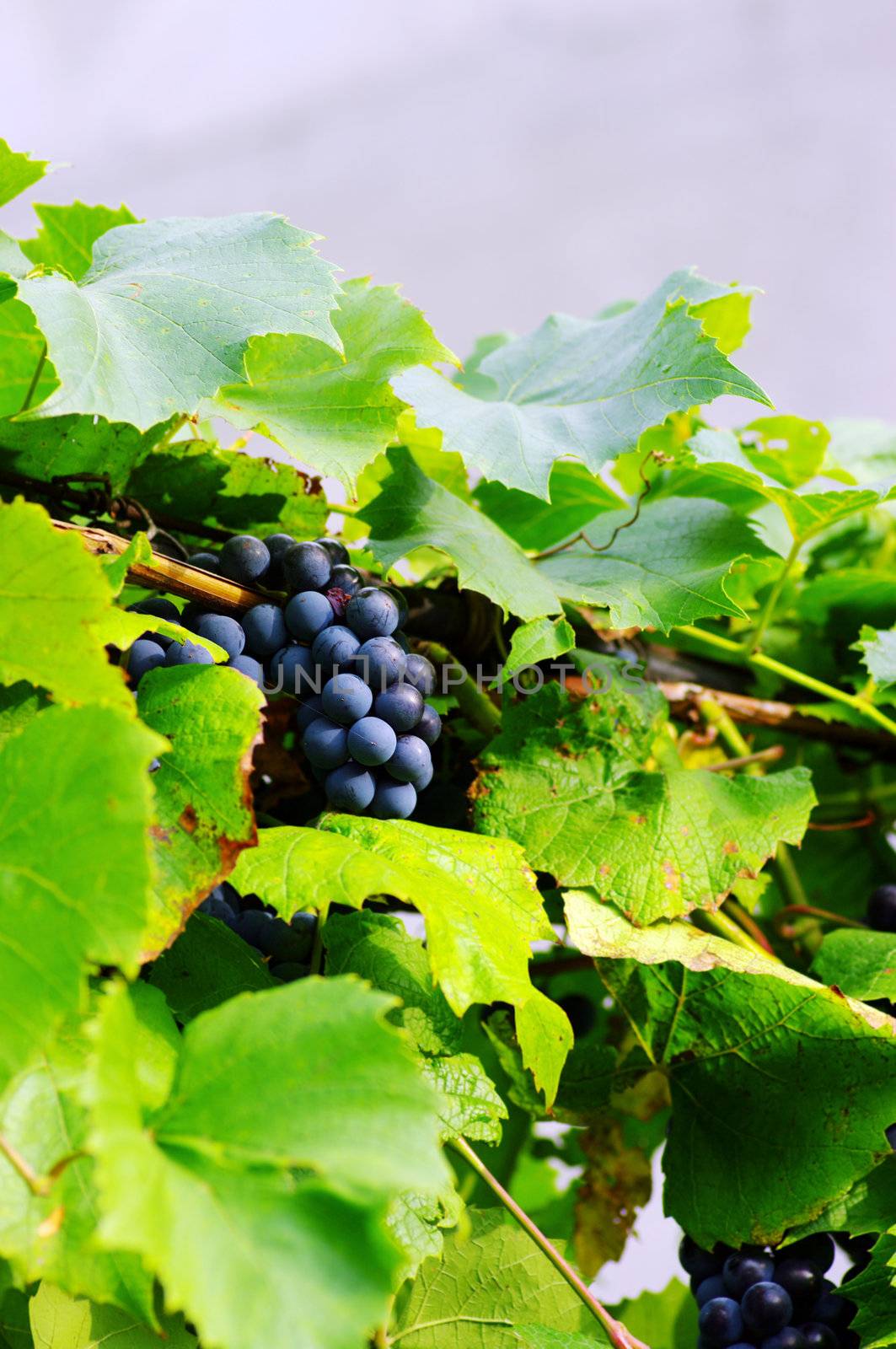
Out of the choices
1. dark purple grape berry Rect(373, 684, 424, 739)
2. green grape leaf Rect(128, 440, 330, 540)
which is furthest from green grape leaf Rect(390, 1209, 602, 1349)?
green grape leaf Rect(128, 440, 330, 540)

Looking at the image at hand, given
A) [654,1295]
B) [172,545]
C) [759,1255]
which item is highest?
[172,545]

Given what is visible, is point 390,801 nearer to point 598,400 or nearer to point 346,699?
point 346,699

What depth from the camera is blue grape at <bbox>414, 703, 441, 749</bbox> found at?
47cm

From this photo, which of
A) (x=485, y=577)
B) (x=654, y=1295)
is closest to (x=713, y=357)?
(x=485, y=577)

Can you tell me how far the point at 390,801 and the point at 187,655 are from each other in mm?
99

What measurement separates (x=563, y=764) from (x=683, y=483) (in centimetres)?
23

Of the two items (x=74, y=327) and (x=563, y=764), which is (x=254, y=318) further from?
(x=563, y=764)

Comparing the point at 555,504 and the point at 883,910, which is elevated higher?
the point at 555,504

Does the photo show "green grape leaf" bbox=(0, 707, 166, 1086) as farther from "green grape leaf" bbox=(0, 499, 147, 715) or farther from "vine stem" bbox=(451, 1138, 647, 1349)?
"vine stem" bbox=(451, 1138, 647, 1349)

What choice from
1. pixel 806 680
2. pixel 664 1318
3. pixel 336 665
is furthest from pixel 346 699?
pixel 664 1318

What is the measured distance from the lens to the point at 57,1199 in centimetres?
28

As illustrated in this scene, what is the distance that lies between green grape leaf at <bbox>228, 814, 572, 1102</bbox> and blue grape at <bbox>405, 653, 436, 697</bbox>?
6 cm

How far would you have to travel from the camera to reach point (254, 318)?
0.43 meters

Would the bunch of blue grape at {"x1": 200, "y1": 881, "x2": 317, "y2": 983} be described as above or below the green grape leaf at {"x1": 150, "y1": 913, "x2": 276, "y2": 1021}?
below
